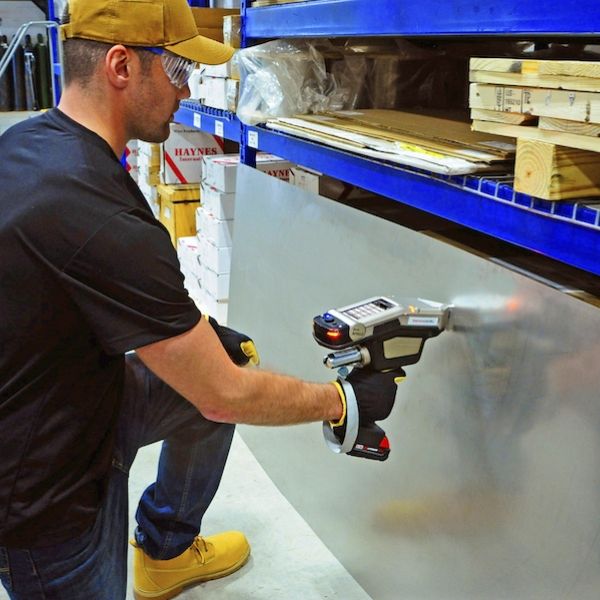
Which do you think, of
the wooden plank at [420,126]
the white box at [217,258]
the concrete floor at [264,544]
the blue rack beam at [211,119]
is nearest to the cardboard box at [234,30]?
the blue rack beam at [211,119]

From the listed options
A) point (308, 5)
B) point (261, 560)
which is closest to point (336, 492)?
point (261, 560)

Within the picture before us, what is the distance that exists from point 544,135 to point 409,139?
50 centimetres

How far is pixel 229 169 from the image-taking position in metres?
3.42

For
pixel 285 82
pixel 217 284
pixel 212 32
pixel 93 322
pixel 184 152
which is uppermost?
pixel 212 32

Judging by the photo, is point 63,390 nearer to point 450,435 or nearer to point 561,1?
point 450,435

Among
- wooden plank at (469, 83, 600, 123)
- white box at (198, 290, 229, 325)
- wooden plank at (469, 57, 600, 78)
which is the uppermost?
wooden plank at (469, 57, 600, 78)

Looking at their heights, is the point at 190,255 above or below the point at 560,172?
below

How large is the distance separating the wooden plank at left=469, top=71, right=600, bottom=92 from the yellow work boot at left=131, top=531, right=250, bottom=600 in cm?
147

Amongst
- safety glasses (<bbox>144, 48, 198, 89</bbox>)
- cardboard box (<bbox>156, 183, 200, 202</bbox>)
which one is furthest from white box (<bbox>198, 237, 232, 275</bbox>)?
safety glasses (<bbox>144, 48, 198, 89</bbox>)

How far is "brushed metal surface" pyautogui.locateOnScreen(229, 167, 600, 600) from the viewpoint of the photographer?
1.44 meters

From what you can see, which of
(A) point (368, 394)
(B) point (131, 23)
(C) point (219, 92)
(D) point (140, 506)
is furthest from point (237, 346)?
(C) point (219, 92)

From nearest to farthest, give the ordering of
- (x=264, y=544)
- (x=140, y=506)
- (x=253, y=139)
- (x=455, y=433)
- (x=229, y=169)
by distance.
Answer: (x=455, y=433)
(x=140, y=506)
(x=264, y=544)
(x=253, y=139)
(x=229, y=169)

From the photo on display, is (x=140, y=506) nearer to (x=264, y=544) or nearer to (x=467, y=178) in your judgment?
(x=264, y=544)

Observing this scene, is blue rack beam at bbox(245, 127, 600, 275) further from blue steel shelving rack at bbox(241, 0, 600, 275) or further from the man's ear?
the man's ear
